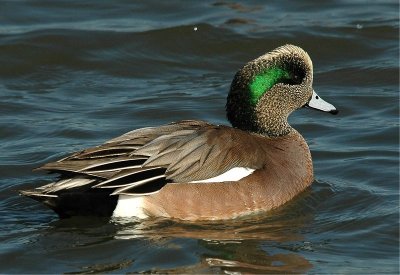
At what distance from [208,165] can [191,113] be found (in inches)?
104

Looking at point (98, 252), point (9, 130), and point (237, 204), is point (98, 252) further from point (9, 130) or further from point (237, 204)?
point (9, 130)

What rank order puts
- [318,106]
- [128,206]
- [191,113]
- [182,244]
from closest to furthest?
[182,244] < [128,206] < [318,106] < [191,113]

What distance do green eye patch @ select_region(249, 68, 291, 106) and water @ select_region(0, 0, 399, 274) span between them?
0.77m

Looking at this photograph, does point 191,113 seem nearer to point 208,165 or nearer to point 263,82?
point 263,82

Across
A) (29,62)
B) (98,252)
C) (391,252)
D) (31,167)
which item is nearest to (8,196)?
(31,167)

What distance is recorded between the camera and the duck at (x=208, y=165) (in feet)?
22.1

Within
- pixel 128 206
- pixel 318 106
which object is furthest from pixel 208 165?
pixel 318 106

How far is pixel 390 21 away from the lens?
12047 millimetres

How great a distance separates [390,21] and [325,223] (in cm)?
537

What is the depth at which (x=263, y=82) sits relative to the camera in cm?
760

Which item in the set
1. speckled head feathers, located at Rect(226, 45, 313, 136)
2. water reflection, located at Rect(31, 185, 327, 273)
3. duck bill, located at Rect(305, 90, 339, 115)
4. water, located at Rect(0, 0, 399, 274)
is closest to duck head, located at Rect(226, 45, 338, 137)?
speckled head feathers, located at Rect(226, 45, 313, 136)

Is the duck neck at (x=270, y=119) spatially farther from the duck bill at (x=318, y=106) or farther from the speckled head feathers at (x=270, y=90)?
the duck bill at (x=318, y=106)

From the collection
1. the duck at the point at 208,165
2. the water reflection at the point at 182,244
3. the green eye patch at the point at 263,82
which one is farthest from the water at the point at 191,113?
the green eye patch at the point at 263,82

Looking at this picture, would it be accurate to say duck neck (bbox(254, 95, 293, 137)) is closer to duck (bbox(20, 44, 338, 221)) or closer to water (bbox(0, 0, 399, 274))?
duck (bbox(20, 44, 338, 221))
